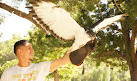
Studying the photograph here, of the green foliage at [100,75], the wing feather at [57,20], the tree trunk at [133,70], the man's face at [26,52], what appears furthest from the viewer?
the green foliage at [100,75]

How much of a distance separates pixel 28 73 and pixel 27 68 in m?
0.08

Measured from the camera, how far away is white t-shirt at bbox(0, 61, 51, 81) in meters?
2.06

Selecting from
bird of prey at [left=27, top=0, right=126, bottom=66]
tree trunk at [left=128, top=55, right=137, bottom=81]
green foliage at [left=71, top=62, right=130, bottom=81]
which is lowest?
green foliage at [left=71, top=62, right=130, bottom=81]

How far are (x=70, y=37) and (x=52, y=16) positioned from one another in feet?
1.82

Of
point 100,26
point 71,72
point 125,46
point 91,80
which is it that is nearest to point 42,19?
point 100,26

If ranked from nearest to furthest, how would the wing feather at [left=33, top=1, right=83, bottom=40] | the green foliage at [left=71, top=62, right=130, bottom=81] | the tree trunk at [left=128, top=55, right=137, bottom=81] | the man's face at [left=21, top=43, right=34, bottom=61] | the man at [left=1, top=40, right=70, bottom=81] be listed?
1. the man at [left=1, top=40, right=70, bottom=81]
2. the man's face at [left=21, top=43, right=34, bottom=61]
3. the wing feather at [left=33, top=1, right=83, bottom=40]
4. the tree trunk at [left=128, top=55, right=137, bottom=81]
5. the green foliage at [left=71, top=62, right=130, bottom=81]

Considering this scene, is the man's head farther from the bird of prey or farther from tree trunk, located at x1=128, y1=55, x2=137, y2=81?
tree trunk, located at x1=128, y1=55, x2=137, y2=81

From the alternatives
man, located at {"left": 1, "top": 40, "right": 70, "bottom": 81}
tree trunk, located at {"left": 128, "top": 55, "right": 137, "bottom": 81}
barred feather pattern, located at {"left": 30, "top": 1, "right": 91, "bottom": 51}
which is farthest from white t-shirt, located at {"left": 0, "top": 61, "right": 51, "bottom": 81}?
tree trunk, located at {"left": 128, "top": 55, "right": 137, "bottom": 81}

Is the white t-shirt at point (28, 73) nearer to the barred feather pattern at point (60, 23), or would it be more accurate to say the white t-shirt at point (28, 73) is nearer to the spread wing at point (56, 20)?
the barred feather pattern at point (60, 23)

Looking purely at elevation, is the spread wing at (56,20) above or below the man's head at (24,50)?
above

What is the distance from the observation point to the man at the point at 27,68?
6.73ft

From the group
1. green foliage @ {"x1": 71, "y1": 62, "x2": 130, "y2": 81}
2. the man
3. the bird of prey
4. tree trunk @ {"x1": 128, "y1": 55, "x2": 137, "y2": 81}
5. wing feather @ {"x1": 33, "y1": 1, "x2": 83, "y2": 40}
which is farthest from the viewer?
green foliage @ {"x1": 71, "y1": 62, "x2": 130, "y2": 81}

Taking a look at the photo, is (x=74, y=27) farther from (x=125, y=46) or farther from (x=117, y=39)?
(x=125, y=46)

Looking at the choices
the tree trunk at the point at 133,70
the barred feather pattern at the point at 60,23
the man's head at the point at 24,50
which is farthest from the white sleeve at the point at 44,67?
the tree trunk at the point at 133,70
